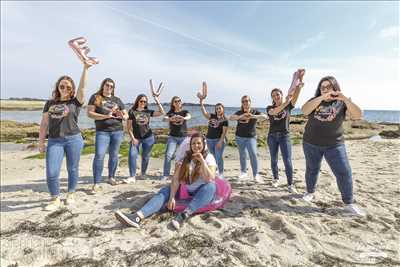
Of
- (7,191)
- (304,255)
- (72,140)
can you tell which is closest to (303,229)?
(304,255)

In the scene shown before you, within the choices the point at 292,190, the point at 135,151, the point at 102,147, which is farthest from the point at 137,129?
the point at 292,190

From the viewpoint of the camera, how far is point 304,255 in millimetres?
3031

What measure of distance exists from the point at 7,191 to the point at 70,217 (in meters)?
3.08

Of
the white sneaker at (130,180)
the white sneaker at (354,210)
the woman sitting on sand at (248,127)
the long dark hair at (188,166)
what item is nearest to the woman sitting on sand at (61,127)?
Result: the white sneaker at (130,180)

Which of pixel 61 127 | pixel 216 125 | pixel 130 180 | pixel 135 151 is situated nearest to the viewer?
pixel 61 127

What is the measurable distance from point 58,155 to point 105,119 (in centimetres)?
126

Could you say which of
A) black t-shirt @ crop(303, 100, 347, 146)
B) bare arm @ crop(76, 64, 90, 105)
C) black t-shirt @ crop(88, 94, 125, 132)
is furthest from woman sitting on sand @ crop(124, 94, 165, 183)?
black t-shirt @ crop(303, 100, 347, 146)

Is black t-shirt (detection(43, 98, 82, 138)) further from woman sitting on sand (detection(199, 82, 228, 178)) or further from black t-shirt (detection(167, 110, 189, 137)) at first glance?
woman sitting on sand (detection(199, 82, 228, 178))

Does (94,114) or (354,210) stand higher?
(94,114)

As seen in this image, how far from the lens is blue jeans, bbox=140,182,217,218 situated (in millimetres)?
3891

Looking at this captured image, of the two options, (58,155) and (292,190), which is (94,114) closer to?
(58,155)

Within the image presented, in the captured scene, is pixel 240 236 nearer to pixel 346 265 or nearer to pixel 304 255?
pixel 304 255

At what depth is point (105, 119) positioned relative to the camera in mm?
5496

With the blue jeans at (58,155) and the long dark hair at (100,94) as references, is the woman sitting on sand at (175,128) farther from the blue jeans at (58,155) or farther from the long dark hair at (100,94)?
the blue jeans at (58,155)
